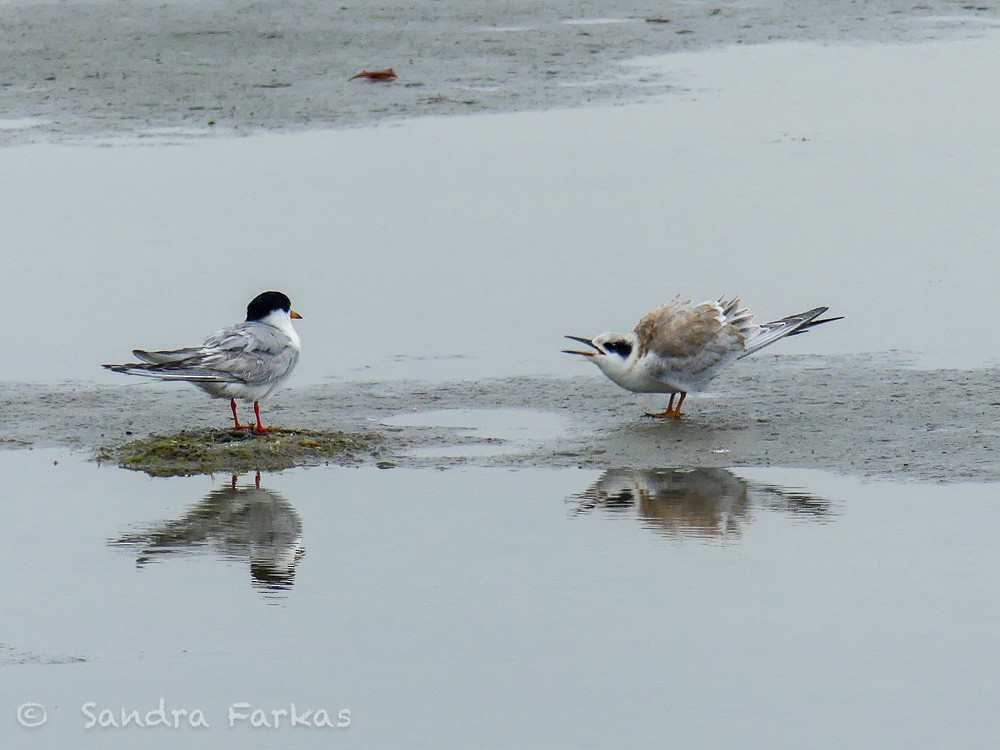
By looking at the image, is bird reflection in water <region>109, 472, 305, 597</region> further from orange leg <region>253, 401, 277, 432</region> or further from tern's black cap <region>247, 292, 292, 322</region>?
tern's black cap <region>247, 292, 292, 322</region>

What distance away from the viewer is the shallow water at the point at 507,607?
5461 mm

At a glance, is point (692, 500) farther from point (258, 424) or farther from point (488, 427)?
point (258, 424)

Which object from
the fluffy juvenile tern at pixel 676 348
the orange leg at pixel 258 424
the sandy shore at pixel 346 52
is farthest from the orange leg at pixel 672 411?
the sandy shore at pixel 346 52

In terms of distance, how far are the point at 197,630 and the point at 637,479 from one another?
243 centimetres

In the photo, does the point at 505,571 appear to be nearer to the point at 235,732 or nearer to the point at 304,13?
the point at 235,732

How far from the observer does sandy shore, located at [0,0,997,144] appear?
622 inches

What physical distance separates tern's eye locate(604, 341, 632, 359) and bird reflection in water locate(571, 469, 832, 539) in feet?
3.94

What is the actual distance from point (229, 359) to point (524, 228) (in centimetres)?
401

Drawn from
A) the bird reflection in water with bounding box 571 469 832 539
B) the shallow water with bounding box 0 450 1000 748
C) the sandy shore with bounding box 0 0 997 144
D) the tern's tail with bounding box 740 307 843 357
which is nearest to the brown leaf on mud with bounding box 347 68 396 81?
the sandy shore with bounding box 0 0 997 144

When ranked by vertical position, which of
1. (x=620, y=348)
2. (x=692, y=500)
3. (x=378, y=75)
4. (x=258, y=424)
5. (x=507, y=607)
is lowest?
(x=507, y=607)

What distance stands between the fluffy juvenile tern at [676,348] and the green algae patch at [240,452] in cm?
132

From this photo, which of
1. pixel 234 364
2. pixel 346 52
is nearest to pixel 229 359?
pixel 234 364

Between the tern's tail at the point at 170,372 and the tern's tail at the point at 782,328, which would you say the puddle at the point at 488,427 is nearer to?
the tern's tail at the point at 170,372

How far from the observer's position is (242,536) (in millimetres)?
7246
